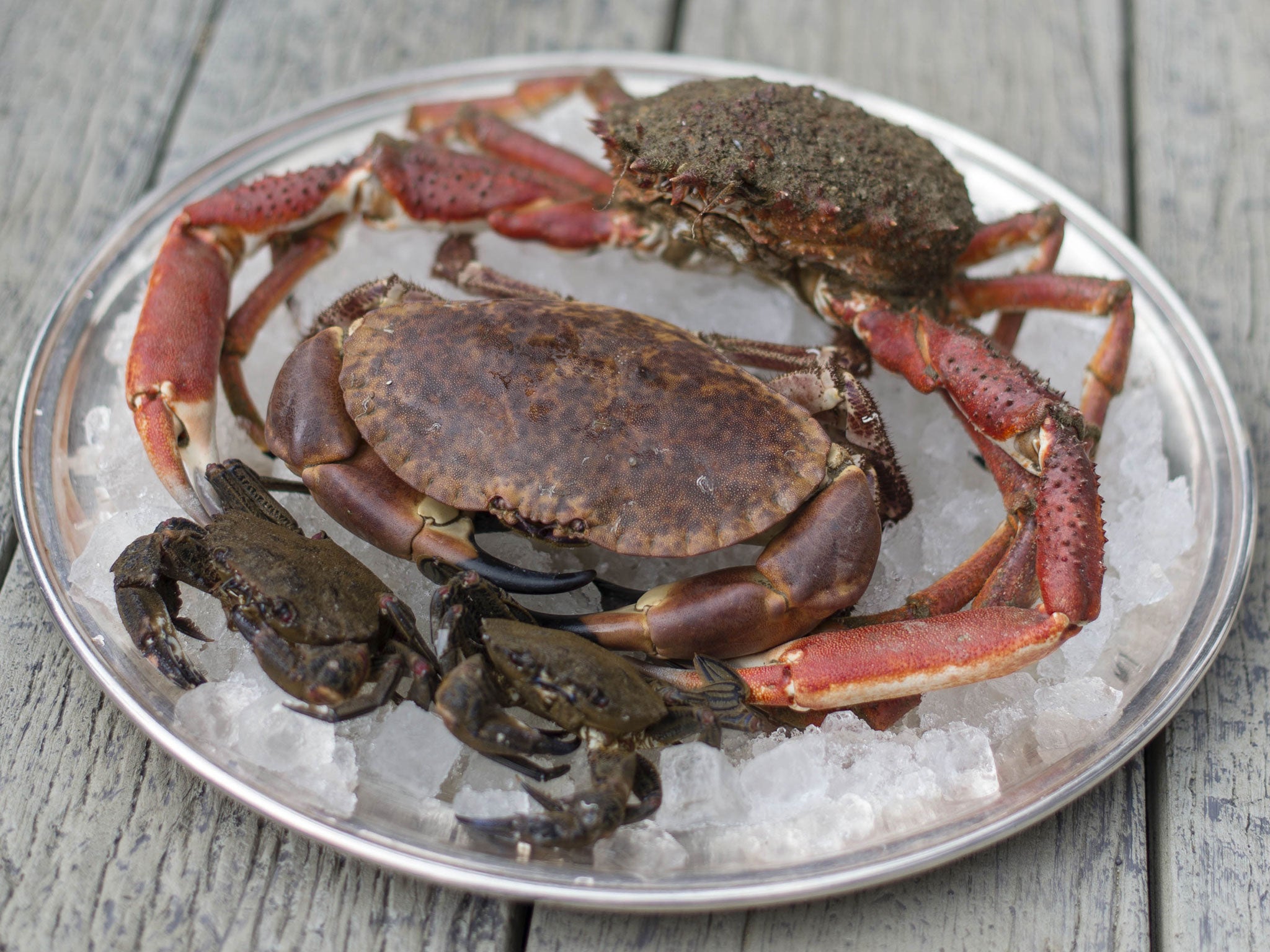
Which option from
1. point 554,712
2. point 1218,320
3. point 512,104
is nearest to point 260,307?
point 512,104

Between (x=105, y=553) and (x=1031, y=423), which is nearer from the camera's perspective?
(x=105, y=553)

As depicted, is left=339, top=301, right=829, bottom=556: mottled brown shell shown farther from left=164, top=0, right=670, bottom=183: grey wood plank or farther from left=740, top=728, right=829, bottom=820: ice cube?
left=164, top=0, right=670, bottom=183: grey wood plank

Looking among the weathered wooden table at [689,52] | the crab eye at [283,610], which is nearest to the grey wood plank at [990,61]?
the weathered wooden table at [689,52]

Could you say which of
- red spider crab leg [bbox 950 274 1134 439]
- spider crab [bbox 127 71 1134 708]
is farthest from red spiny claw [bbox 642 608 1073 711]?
red spider crab leg [bbox 950 274 1134 439]

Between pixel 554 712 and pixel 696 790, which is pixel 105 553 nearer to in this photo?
pixel 554 712

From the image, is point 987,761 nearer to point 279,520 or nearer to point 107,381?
point 279,520

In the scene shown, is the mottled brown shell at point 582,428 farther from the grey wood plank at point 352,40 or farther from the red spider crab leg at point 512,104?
the grey wood plank at point 352,40
